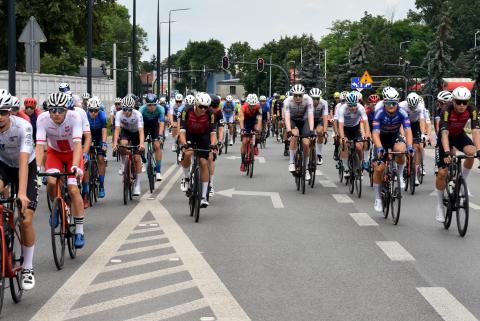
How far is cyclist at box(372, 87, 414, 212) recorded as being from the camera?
13.1 m

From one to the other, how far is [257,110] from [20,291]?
50.4ft

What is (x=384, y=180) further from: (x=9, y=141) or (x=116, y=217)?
(x=9, y=141)

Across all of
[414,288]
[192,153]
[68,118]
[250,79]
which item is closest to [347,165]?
[192,153]

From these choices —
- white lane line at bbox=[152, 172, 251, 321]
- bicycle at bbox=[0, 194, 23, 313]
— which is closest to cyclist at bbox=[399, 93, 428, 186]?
white lane line at bbox=[152, 172, 251, 321]

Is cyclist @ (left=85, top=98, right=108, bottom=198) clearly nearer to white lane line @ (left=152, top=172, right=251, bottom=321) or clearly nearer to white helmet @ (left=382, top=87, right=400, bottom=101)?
white lane line @ (left=152, top=172, right=251, bottom=321)

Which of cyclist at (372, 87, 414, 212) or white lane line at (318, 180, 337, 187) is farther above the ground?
cyclist at (372, 87, 414, 212)

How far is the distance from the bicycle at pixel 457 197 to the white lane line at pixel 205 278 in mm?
3255

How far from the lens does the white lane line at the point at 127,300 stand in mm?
7066

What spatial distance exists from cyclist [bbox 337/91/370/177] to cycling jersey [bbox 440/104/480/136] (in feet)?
14.5

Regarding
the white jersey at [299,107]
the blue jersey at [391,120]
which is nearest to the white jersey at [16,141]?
the blue jersey at [391,120]

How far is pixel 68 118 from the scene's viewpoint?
10.0m

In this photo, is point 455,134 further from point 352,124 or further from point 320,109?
point 320,109

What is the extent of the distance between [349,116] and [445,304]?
410 inches

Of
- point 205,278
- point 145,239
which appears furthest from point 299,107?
point 205,278
